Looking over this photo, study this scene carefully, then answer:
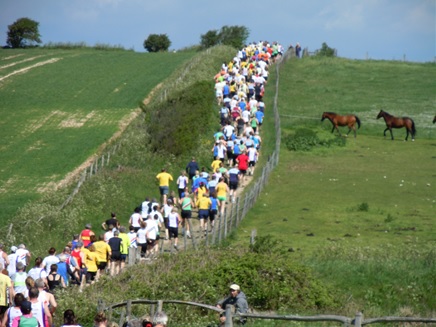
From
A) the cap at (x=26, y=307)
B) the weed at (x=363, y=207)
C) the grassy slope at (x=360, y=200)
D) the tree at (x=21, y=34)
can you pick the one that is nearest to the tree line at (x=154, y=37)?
the tree at (x=21, y=34)

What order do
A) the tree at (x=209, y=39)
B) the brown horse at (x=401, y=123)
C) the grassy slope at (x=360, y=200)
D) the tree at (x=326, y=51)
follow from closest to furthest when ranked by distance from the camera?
1. the grassy slope at (x=360, y=200)
2. the brown horse at (x=401, y=123)
3. the tree at (x=326, y=51)
4. the tree at (x=209, y=39)

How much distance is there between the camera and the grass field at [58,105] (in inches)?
1853

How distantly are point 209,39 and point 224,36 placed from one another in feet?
7.47

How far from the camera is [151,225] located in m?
29.2

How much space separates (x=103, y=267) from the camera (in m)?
26.9

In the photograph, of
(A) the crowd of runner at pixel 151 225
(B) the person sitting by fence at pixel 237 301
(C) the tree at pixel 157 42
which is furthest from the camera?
(C) the tree at pixel 157 42

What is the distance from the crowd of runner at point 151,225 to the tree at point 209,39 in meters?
43.1

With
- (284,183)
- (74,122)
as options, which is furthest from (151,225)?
(74,122)

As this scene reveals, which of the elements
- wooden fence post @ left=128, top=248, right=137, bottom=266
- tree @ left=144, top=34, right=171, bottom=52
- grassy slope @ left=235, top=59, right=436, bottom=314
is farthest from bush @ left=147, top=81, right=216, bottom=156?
tree @ left=144, top=34, right=171, bottom=52

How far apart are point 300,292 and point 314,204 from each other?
15.7 m

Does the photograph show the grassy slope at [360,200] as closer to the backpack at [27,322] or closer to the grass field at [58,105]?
the backpack at [27,322]

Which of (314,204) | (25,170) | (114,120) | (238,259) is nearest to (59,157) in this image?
(25,170)

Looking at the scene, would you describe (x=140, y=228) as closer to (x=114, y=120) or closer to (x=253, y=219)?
(x=253, y=219)

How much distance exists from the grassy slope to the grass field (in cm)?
928
